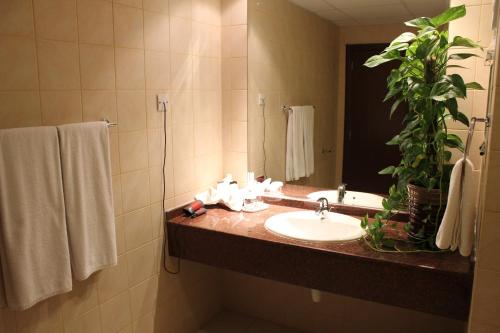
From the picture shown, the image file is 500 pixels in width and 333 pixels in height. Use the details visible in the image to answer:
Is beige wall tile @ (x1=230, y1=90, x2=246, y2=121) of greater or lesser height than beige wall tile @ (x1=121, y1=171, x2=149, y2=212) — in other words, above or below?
above

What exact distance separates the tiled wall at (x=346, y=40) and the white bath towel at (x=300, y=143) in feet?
0.53

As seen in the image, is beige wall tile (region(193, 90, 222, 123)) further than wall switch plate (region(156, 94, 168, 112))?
Yes

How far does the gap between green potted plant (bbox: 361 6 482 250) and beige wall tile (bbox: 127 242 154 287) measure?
1.11 meters

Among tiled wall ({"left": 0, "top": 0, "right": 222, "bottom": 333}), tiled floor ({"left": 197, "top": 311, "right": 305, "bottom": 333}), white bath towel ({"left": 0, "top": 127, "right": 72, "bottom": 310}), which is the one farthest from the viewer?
tiled floor ({"left": 197, "top": 311, "right": 305, "bottom": 333})

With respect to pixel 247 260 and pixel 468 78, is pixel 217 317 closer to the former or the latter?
pixel 247 260

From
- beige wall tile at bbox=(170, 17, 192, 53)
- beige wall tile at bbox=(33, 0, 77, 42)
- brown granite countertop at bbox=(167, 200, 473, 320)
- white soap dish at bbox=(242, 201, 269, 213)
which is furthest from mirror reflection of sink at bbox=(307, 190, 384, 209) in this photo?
beige wall tile at bbox=(33, 0, 77, 42)

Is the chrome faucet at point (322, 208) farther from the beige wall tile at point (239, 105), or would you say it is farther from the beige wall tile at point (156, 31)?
the beige wall tile at point (156, 31)

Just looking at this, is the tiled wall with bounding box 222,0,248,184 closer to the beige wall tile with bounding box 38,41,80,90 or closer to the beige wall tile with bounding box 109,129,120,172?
the beige wall tile with bounding box 109,129,120,172

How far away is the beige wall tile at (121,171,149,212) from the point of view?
1.98 metres

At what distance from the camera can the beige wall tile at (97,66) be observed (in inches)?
67.9

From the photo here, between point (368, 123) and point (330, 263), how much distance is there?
2.63ft

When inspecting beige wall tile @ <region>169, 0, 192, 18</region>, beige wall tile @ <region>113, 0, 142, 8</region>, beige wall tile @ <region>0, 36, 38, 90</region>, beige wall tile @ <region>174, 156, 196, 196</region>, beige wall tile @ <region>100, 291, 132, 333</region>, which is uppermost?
beige wall tile @ <region>169, 0, 192, 18</region>

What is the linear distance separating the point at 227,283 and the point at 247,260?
2.99 ft

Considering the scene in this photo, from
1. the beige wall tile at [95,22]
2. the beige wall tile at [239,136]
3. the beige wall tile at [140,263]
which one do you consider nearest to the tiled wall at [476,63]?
the beige wall tile at [239,136]
